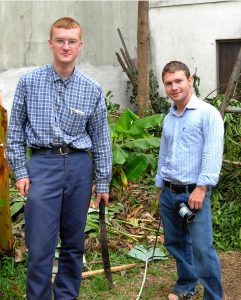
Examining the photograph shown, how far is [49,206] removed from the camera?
386 centimetres

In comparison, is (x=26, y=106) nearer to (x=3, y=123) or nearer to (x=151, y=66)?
(x=3, y=123)

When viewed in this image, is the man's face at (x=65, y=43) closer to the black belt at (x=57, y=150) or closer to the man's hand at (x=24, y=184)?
the black belt at (x=57, y=150)

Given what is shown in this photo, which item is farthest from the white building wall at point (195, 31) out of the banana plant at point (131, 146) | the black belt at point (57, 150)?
the black belt at point (57, 150)

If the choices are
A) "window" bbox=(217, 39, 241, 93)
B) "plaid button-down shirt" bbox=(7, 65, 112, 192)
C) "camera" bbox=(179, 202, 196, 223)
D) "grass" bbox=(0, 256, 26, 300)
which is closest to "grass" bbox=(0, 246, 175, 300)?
"grass" bbox=(0, 256, 26, 300)

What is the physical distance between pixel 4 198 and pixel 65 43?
1.64 meters

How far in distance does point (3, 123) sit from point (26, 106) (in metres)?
0.96

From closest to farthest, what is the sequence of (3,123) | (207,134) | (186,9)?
(207,134) → (3,123) → (186,9)

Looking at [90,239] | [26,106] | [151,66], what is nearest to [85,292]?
[90,239]

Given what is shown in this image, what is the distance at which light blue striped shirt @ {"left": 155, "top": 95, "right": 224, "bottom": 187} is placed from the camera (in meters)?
3.81

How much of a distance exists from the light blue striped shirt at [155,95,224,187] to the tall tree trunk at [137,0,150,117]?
5385 mm

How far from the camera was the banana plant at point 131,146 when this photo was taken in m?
6.87

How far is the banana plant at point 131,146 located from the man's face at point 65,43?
9.81ft

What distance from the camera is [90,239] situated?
568 centimetres

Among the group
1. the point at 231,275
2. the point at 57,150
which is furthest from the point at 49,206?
the point at 231,275
